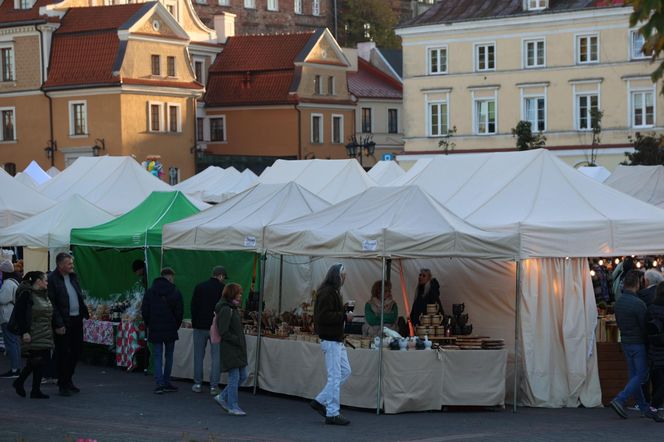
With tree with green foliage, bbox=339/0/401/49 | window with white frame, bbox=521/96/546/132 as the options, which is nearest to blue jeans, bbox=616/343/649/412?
window with white frame, bbox=521/96/546/132

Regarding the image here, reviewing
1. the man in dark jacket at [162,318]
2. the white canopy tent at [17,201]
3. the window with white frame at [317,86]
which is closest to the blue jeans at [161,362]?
the man in dark jacket at [162,318]

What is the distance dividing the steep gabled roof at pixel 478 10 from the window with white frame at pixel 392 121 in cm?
1272

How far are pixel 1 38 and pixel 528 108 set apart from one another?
25822 millimetres

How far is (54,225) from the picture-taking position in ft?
82.2

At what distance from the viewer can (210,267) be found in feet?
70.0

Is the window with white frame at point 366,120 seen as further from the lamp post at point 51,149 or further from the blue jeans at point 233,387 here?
the blue jeans at point 233,387

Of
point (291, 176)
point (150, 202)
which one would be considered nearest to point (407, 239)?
point (150, 202)

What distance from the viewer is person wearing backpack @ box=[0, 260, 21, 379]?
20.3 m

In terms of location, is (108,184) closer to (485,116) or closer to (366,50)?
(485,116)

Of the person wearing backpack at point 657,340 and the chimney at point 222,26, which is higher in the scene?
the chimney at point 222,26

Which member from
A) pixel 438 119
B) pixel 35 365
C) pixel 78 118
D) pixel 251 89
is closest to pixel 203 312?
pixel 35 365

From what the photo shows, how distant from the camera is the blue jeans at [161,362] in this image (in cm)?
1862

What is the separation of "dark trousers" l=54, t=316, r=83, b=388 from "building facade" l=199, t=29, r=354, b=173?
53.7 m

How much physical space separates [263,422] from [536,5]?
53.6 meters
